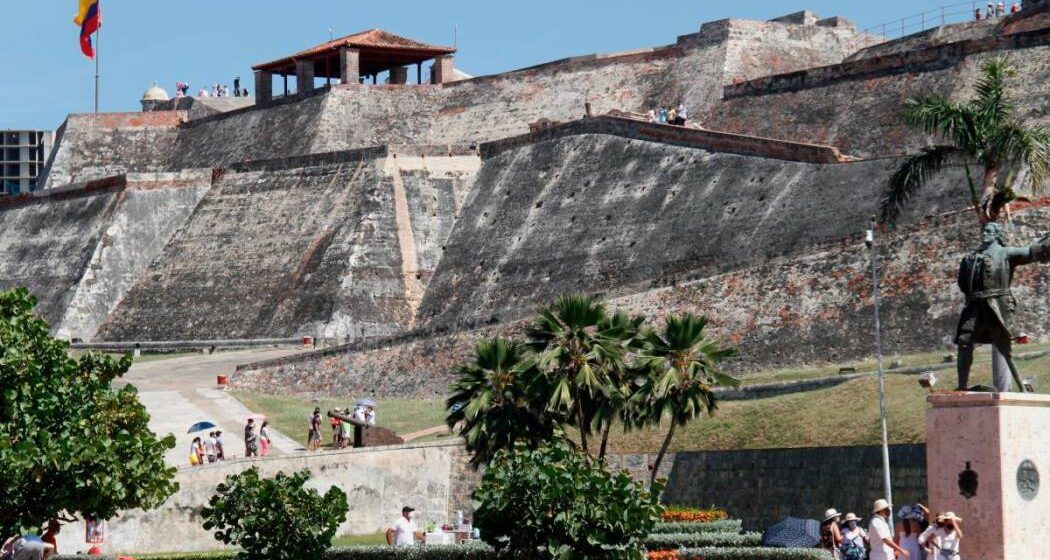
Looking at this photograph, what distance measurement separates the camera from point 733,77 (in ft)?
178

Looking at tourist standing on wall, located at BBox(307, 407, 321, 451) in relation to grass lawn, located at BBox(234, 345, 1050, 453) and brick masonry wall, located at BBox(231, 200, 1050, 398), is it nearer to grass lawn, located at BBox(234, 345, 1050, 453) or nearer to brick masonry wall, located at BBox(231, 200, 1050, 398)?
grass lawn, located at BBox(234, 345, 1050, 453)

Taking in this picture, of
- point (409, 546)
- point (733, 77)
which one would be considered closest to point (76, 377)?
point (409, 546)

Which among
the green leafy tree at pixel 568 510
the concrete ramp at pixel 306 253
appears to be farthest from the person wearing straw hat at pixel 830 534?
the concrete ramp at pixel 306 253

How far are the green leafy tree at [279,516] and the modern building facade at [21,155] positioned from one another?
9079 cm

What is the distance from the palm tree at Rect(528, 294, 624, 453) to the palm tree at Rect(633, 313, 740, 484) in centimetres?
55

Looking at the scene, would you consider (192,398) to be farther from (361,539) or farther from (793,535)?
(793,535)

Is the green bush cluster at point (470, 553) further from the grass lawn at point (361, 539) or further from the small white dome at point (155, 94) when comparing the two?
the small white dome at point (155, 94)

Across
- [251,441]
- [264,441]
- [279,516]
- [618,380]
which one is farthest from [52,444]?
[264,441]

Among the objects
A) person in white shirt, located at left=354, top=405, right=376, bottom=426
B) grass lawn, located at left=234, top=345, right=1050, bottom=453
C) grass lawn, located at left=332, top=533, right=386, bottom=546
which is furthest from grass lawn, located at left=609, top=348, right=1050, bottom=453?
person in white shirt, located at left=354, top=405, right=376, bottom=426

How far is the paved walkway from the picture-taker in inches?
1423

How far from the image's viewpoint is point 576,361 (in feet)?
94.7

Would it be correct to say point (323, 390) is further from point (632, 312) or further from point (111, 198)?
point (111, 198)

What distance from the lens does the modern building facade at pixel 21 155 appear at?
110 metres

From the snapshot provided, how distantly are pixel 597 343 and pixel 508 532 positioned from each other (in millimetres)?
10002
